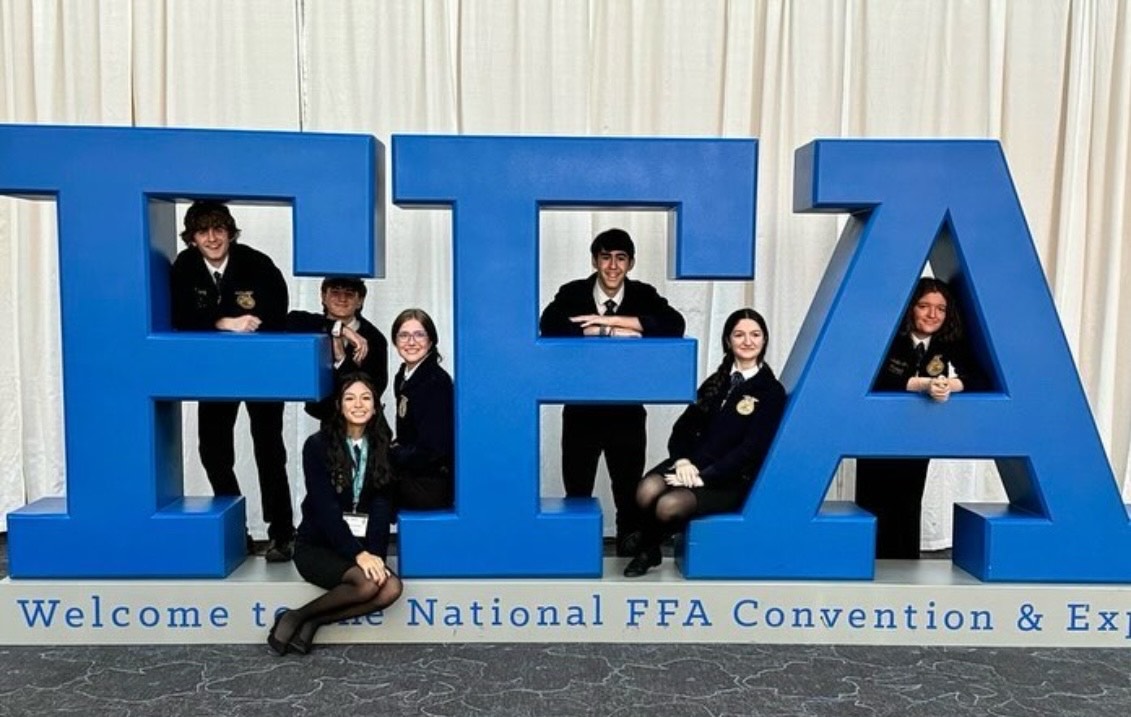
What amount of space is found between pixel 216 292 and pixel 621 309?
125 centimetres

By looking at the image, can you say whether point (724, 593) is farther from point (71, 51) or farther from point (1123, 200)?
point (71, 51)

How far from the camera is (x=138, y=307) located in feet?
8.43

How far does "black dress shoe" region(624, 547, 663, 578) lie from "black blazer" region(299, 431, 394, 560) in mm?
722

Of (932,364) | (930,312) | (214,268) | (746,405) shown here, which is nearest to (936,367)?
(932,364)

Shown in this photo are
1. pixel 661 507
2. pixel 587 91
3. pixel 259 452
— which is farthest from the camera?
pixel 587 91

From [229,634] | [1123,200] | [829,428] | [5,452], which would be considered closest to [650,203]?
[829,428]

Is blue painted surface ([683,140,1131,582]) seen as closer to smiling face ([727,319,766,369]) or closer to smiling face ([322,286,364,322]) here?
smiling face ([727,319,766,369])

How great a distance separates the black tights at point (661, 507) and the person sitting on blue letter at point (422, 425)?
59cm

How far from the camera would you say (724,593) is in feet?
8.59

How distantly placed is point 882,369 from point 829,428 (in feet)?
1.05

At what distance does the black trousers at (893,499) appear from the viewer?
9.59ft

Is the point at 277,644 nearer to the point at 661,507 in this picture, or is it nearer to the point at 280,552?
the point at 280,552

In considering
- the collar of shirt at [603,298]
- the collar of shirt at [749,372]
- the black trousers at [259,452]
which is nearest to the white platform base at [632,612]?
the black trousers at [259,452]

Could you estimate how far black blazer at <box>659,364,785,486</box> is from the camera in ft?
8.91
